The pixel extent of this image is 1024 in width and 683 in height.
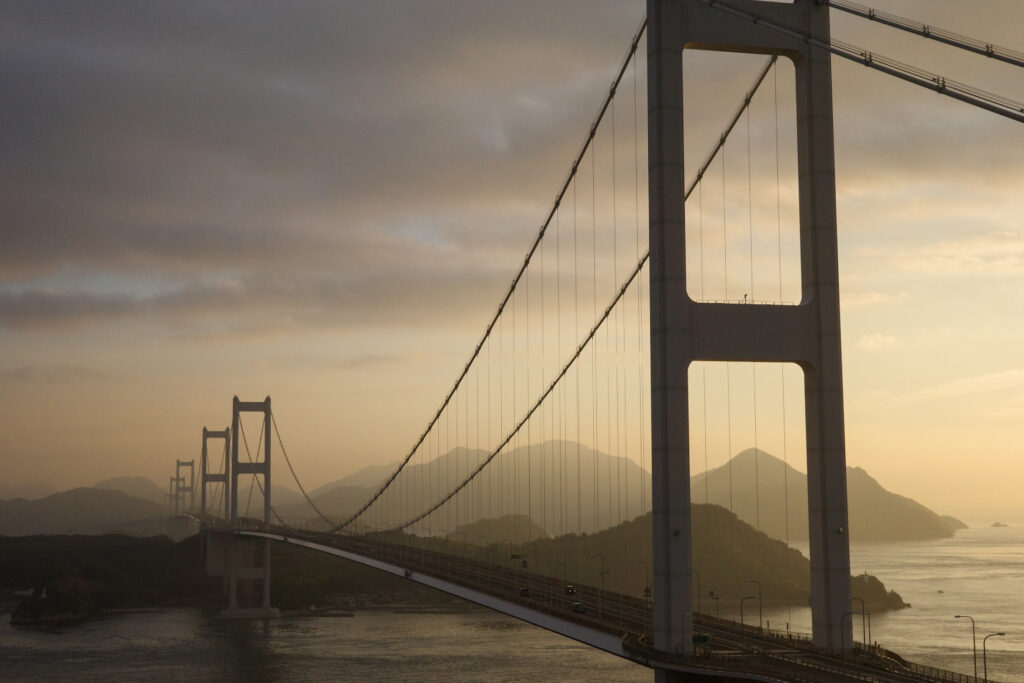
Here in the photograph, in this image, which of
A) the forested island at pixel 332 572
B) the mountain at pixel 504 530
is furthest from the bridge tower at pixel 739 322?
the mountain at pixel 504 530

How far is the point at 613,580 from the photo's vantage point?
119750 mm

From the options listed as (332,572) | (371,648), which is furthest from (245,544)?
(371,648)

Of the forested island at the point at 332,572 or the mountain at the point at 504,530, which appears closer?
the forested island at the point at 332,572

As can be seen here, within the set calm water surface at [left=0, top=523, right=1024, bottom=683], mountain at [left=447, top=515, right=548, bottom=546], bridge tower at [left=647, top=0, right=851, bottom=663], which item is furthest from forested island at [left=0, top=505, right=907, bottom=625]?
bridge tower at [left=647, top=0, right=851, bottom=663]

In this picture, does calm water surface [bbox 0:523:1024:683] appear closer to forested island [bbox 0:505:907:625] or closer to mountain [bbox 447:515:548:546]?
forested island [bbox 0:505:907:625]

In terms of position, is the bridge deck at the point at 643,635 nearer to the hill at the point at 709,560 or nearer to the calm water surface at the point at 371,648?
the calm water surface at the point at 371,648

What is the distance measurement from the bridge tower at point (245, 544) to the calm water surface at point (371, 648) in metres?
2.91

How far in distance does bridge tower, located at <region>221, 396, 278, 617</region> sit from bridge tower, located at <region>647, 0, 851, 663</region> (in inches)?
2978

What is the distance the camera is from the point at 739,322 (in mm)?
30109

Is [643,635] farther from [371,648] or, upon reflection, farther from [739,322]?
[371,648]

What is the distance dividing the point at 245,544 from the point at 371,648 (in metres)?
35.6

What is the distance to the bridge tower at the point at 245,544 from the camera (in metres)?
105

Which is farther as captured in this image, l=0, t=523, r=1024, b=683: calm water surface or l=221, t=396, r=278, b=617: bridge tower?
l=221, t=396, r=278, b=617: bridge tower

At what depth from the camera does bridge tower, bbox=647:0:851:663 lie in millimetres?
29531
